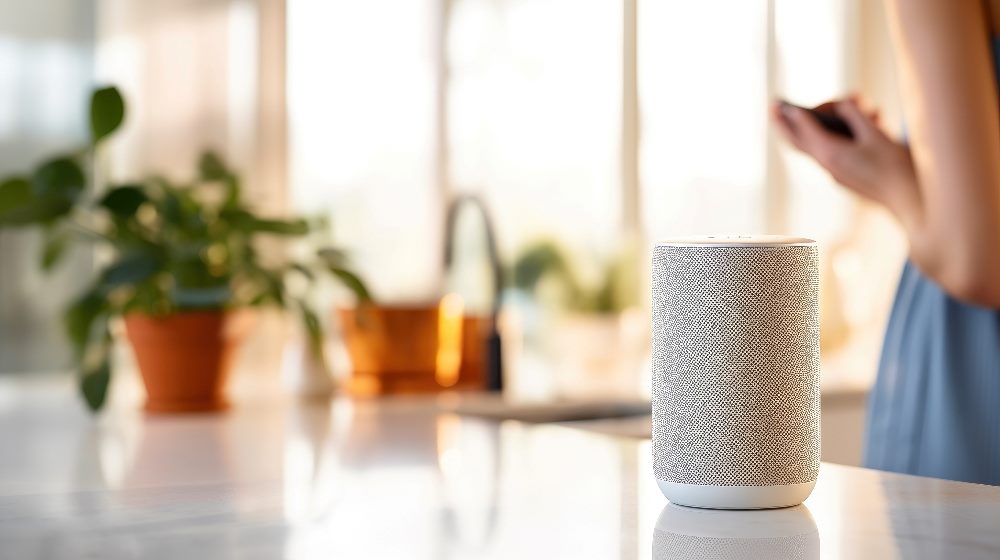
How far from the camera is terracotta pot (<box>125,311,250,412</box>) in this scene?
171 centimetres

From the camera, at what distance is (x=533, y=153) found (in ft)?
7.95

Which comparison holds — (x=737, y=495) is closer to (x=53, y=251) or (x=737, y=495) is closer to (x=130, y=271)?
(x=130, y=271)

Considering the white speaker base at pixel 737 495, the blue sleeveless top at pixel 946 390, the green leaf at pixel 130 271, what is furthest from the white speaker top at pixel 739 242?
the green leaf at pixel 130 271

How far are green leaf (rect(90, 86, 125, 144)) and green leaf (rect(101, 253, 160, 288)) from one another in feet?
0.55

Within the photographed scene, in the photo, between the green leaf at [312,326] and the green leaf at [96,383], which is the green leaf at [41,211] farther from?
the green leaf at [312,326]

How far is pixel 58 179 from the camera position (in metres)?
1.70

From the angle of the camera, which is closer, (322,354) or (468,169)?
(322,354)

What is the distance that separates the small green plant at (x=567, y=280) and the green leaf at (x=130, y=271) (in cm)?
90

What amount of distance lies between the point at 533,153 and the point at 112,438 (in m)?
1.16

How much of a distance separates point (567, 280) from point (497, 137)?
301 millimetres

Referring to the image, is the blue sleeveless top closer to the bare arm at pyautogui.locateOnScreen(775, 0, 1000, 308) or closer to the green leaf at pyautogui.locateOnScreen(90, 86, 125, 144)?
the bare arm at pyautogui.locateOnScreen(775, 0, 1000, 308)

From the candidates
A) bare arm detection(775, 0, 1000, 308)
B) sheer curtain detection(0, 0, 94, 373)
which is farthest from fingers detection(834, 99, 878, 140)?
sheer curtain detection(0, 0, 94, 373)

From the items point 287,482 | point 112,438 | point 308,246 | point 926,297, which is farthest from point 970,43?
point 308,246

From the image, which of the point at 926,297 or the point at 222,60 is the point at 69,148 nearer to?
the point at 222,60
